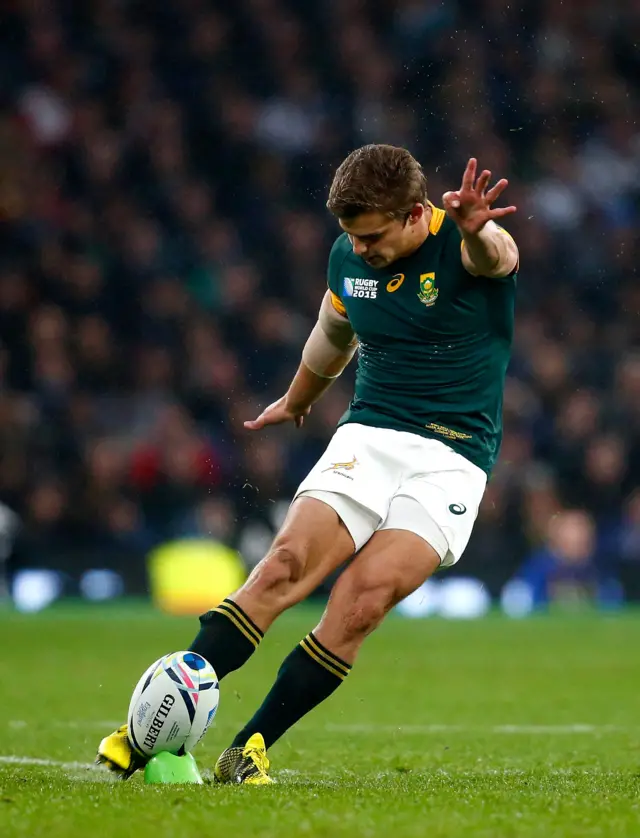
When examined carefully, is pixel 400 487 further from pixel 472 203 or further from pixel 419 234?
pixel 472 203

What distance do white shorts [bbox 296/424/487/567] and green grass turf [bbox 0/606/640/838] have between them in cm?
81

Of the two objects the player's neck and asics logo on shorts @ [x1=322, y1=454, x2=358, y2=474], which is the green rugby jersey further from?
asics logo on shorts @ [x1=322, y1=454, x2=358, y2=474]

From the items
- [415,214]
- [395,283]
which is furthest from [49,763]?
[415,214]

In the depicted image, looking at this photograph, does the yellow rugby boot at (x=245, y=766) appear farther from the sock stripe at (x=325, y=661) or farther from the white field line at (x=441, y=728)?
the white field line at (x=441, y=728)

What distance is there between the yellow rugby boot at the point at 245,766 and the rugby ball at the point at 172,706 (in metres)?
0.12

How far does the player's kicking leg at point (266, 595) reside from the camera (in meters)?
4.45

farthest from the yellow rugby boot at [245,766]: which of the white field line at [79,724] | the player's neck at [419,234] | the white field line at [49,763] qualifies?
the white field line at [79,724]

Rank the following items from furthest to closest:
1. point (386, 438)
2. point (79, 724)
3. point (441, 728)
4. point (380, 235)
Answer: point (441, 728)
point (79, 724)
point (386, 438)
point (380, 235)

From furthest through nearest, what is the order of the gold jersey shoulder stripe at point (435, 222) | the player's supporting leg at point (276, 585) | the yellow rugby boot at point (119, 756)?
1. the gold jersey shoulder stripe at point (435, 222)
2. the player's supporting leg at point (276, 585)
3. the yellow rugby boot at point (119, 756)

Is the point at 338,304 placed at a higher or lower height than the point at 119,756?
higher

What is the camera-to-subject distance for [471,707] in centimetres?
747

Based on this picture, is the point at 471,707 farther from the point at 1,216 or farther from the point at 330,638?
the point at 1,216

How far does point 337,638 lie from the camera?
14.9 feet

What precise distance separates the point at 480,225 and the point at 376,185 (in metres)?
0.38
